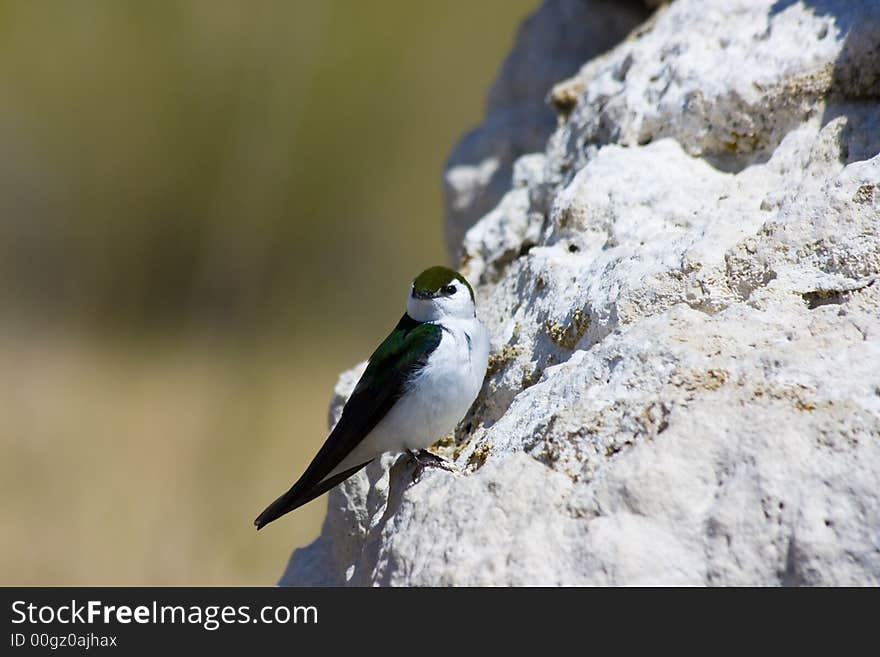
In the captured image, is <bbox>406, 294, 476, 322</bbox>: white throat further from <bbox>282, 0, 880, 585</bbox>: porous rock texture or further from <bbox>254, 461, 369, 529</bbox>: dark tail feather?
<bbox>254, 461, 369, 529</bbox>: dark tail feather

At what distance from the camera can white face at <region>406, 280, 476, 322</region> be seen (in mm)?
2916

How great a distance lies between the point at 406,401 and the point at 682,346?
87 centimetres

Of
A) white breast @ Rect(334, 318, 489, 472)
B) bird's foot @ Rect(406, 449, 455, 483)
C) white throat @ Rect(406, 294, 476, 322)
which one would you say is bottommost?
bird's foot @ Rect(406, 449, 455, 483)

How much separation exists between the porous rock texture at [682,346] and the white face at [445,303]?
0.12 metres

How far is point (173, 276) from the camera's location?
8414mm

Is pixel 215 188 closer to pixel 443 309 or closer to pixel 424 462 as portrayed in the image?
pixel 443 309

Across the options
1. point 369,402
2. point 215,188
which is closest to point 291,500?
point 369,402

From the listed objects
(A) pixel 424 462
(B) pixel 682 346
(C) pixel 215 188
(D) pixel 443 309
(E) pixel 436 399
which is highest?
(C) pixel 215 188

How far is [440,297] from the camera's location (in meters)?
2.93

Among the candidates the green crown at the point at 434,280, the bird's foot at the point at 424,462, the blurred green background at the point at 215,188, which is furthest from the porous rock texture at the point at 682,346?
the blurred green background at the point at 215,188

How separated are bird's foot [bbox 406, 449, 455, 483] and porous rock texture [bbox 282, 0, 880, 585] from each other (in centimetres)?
4

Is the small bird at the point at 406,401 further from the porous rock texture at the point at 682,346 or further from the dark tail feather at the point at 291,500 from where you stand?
the porous rock texture at the point at 682,346

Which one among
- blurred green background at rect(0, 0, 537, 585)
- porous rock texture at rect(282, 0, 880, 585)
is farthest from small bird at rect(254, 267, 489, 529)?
blurred green background at rect(0, 0, 537, 585)

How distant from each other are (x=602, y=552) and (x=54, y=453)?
21.7 feet
